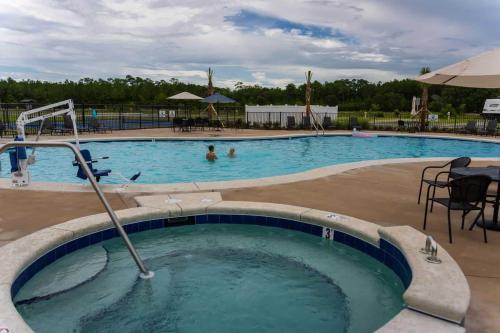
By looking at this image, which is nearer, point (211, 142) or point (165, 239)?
point (165, 239)

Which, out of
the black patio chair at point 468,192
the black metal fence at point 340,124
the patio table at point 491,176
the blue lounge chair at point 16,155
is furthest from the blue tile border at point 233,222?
the black metal fence at point 340,124

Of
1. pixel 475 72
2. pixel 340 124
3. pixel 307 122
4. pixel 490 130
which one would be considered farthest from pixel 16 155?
pixel 490 130

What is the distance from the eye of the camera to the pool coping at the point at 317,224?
2713 millimetres

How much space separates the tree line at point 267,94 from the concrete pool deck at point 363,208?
46.0 meters

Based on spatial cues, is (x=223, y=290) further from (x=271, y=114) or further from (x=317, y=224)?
(x=271, y=114)

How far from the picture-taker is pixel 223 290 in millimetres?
4047

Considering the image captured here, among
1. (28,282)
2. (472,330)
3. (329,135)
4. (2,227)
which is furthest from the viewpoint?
(329,135)

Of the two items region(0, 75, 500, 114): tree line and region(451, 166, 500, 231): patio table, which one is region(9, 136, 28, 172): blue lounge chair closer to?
region(451, 166, 500, 231): patio table

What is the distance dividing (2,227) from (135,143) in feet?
39.1

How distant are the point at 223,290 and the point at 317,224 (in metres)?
1.73

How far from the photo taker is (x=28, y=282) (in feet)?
13.1

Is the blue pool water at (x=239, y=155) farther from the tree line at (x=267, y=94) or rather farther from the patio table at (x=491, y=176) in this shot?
the tree line at (x=267, y=94)

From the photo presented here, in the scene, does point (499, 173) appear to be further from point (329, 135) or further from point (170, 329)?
point (329, 135)

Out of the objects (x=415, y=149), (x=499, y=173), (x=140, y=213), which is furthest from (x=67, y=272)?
(x=415, y=149)
